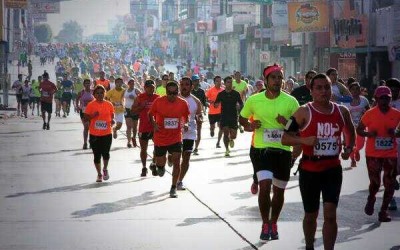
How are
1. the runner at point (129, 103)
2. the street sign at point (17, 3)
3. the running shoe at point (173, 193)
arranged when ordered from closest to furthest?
the running shoe at point (173, 193) → the runner at point (129, 103) → the street sign at point (17, 3)

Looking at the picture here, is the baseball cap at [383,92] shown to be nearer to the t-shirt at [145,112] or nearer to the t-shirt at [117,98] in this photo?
the t-shirt at [145,112]

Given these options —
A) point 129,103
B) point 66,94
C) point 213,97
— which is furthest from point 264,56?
point 129,103

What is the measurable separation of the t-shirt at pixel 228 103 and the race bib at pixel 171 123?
7.72 m

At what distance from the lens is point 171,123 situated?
1473 cm

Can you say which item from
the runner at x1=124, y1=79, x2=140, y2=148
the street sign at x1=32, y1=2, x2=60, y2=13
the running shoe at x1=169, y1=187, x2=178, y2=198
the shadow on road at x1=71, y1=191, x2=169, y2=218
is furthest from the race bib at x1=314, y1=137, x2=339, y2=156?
the street sign at x1=32, y1=2, x2=60, y2=13

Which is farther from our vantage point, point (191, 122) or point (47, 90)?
point (47, 90)

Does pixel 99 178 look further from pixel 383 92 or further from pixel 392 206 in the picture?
pixel 383 92

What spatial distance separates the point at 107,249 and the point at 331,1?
44391 millimetres

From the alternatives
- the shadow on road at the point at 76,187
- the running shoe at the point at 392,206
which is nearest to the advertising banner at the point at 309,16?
the shadow on road at the point at 76,187

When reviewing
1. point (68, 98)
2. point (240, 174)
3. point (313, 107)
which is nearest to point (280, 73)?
point (313, 107)

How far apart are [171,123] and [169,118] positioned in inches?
3.8

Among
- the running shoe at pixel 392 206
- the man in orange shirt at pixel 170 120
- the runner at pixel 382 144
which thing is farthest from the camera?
the man in orange shirt at pixel 170 120

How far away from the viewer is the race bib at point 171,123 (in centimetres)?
1469

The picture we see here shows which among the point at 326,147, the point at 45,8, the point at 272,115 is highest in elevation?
the point at 45,8
